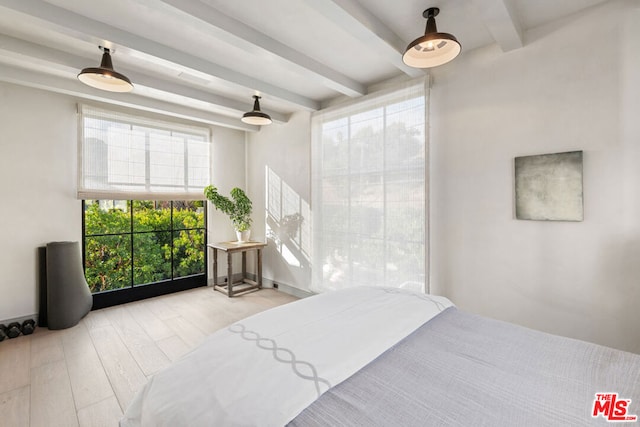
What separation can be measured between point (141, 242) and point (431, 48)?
444 cm

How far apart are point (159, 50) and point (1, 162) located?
7.46ft

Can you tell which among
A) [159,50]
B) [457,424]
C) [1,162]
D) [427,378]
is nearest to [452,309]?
[427,378]

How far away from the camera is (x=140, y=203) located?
4191 mm

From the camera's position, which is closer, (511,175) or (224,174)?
(511,175)

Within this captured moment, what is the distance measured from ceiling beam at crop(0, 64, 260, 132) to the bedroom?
1.57ft

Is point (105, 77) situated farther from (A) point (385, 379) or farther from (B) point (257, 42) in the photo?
(A) point (385, 379)

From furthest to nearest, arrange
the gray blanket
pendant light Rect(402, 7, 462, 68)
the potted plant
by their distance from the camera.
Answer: the potted plant < pendant light Rect(402, 7, 462, 68) < the gray blanket

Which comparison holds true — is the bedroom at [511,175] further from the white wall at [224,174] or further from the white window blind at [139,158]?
the white wall at [224,174]

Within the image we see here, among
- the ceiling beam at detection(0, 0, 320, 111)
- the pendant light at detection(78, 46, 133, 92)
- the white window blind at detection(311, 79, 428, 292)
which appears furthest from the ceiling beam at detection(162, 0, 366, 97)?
the pendant light at detection(78, 46, 133, 92)

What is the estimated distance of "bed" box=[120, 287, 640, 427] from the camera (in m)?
0.88

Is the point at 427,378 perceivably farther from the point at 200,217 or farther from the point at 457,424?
the point at 200,217

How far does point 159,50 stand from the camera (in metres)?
2.42

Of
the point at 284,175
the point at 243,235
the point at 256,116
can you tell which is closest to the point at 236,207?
the point at 243,235

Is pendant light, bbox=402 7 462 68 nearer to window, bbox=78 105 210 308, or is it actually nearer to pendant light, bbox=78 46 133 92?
pendant light, bbox=78 46 133 92
